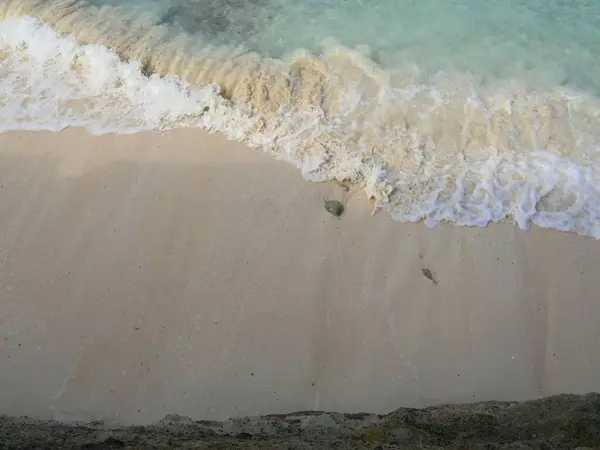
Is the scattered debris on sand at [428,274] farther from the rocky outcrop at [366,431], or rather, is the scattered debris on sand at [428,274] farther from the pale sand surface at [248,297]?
the rocky outcrop at [366,431]

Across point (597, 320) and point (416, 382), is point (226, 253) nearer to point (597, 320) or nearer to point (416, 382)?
point (416, 382)

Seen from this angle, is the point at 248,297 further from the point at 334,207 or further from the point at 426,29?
the point at 426,29

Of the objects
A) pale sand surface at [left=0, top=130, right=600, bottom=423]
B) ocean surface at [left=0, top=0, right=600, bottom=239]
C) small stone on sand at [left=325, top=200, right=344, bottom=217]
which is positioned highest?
ocean surface at [left=0, top=0, right=600, bottom=239]

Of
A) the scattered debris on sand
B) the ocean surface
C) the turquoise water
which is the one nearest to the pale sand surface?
the scattered debris on sand

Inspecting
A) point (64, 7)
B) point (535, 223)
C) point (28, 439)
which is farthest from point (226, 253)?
point (64, 7)

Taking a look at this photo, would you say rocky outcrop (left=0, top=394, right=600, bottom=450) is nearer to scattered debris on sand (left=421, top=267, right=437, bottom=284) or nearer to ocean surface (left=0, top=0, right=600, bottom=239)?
scattered debris on sand (left=421, top=267, right=437, bottom=284)

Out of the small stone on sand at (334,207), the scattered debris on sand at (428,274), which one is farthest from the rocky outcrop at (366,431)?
the small stone on sand at (334,207)
